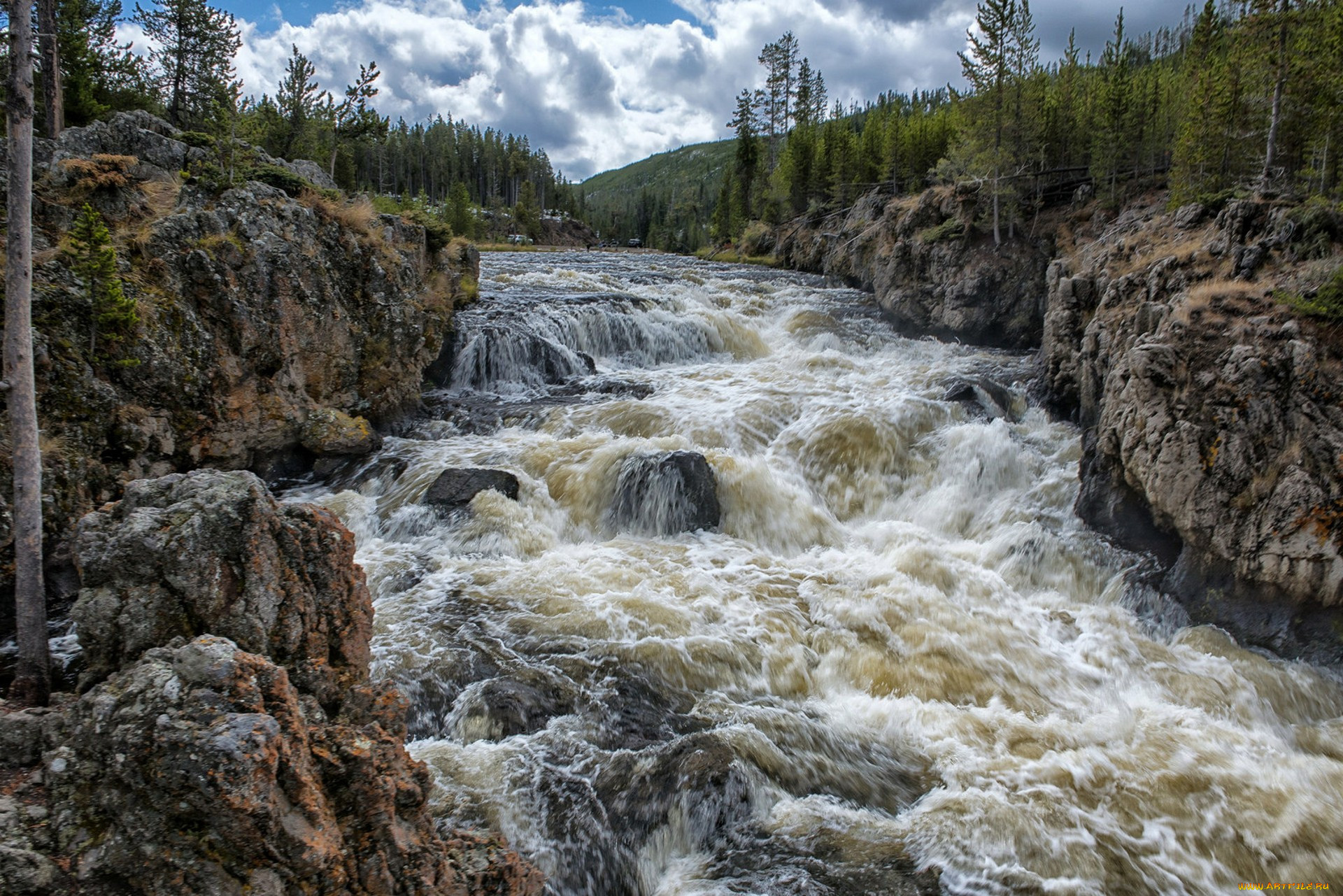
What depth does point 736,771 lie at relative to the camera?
7.81 meters

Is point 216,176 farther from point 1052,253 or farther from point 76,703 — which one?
point 1052,253

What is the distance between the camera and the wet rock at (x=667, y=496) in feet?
50.1

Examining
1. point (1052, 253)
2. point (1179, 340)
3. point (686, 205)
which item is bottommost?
point (1179, 340)

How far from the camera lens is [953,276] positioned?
3403 cm

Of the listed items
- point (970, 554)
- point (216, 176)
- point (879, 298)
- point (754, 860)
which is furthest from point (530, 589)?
point (879, 298)

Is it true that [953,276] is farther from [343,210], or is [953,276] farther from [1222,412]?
[343,210]

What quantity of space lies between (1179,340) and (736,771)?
12062 mm

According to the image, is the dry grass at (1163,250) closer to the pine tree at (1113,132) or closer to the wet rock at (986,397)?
the wet rock at (986,397)

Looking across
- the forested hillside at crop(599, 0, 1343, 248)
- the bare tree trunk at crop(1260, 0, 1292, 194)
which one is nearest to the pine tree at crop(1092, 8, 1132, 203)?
the forested hillside at crop(599, 0, 1343, 248)

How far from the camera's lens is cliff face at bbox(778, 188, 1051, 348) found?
32312 mm

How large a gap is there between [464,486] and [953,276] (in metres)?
28.7

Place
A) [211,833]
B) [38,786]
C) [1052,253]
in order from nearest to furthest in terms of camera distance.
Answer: [211,833], [38,786], [1052,253]

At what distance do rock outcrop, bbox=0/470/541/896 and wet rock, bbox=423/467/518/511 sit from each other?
869 centimetres

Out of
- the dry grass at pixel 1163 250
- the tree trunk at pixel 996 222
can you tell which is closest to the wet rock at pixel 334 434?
the dry grass at pixel 1163 250
